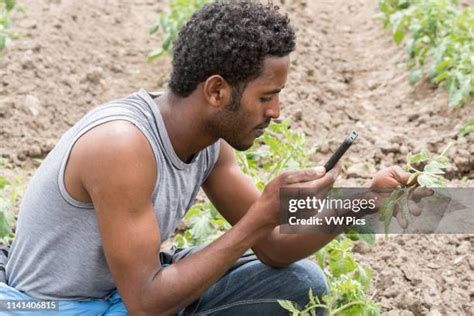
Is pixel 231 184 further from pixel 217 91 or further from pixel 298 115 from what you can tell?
pixel 298 115

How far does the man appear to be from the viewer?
2.28 meters

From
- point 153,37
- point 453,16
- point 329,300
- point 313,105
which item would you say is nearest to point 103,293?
point 329,300

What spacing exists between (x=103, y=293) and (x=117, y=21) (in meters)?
3.68

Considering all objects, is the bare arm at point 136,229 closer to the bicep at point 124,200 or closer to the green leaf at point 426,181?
the bicep at point 124,200

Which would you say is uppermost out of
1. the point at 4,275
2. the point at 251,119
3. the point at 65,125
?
the point at 251,119

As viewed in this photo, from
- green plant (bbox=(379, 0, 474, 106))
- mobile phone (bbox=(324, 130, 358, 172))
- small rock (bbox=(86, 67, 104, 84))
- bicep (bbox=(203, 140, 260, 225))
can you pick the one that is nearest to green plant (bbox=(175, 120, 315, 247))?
bicep (bbox=(203, 140, 260, 225))

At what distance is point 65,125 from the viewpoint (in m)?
4.69

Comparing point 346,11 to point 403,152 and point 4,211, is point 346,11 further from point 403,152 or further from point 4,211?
point 4,211

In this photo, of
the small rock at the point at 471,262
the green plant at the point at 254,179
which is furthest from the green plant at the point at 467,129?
the green plant at the point at 254,179

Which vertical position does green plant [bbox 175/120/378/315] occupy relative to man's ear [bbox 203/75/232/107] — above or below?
below

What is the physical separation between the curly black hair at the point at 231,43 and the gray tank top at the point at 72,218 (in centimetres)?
16

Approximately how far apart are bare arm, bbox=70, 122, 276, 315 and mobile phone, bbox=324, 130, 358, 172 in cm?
21

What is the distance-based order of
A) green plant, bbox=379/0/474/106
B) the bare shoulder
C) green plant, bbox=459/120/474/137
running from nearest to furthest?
the bare shoulder
green plant, bbox=459/120/474/137
green plant, bbox=379/0/474/106

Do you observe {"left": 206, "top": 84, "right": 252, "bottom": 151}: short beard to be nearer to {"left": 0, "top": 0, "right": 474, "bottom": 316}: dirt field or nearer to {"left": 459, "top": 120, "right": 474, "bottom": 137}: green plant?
{"left": 0, "top": 0, "right": 474, "bottom": 316}: dirt field
